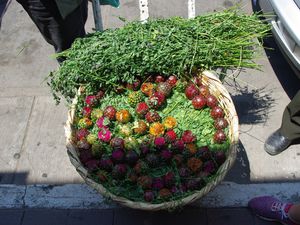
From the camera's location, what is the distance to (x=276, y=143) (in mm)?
3363

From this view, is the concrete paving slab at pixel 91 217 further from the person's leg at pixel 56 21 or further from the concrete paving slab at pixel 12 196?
the person's leg at pixel 56 21

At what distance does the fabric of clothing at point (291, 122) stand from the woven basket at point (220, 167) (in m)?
0.66

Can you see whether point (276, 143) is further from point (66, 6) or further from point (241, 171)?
point (66, 6)

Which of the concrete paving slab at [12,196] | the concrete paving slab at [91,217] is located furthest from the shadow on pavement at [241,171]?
the concrete paving slab at [12,196]

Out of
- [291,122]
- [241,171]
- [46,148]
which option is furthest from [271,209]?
[46,148]

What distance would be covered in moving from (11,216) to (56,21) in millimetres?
1566

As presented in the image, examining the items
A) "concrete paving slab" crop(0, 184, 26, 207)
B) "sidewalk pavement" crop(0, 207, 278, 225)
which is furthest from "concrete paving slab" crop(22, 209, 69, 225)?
"concrete paving slab" crop(0, 184, 26, 207)

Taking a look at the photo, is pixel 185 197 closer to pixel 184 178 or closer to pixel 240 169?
pixel 184 178

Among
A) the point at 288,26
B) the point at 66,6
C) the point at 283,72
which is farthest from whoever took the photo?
the point at 283,72

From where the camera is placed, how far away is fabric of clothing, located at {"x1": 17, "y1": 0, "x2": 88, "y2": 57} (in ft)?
9.79

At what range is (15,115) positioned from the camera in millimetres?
3807

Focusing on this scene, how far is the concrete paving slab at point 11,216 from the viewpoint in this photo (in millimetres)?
3141

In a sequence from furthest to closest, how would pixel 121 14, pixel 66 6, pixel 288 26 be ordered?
pixel 121 14, pixel 288 26, pixel 66 6

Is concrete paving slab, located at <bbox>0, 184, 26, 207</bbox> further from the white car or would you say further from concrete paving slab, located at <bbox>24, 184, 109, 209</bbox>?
the white car
